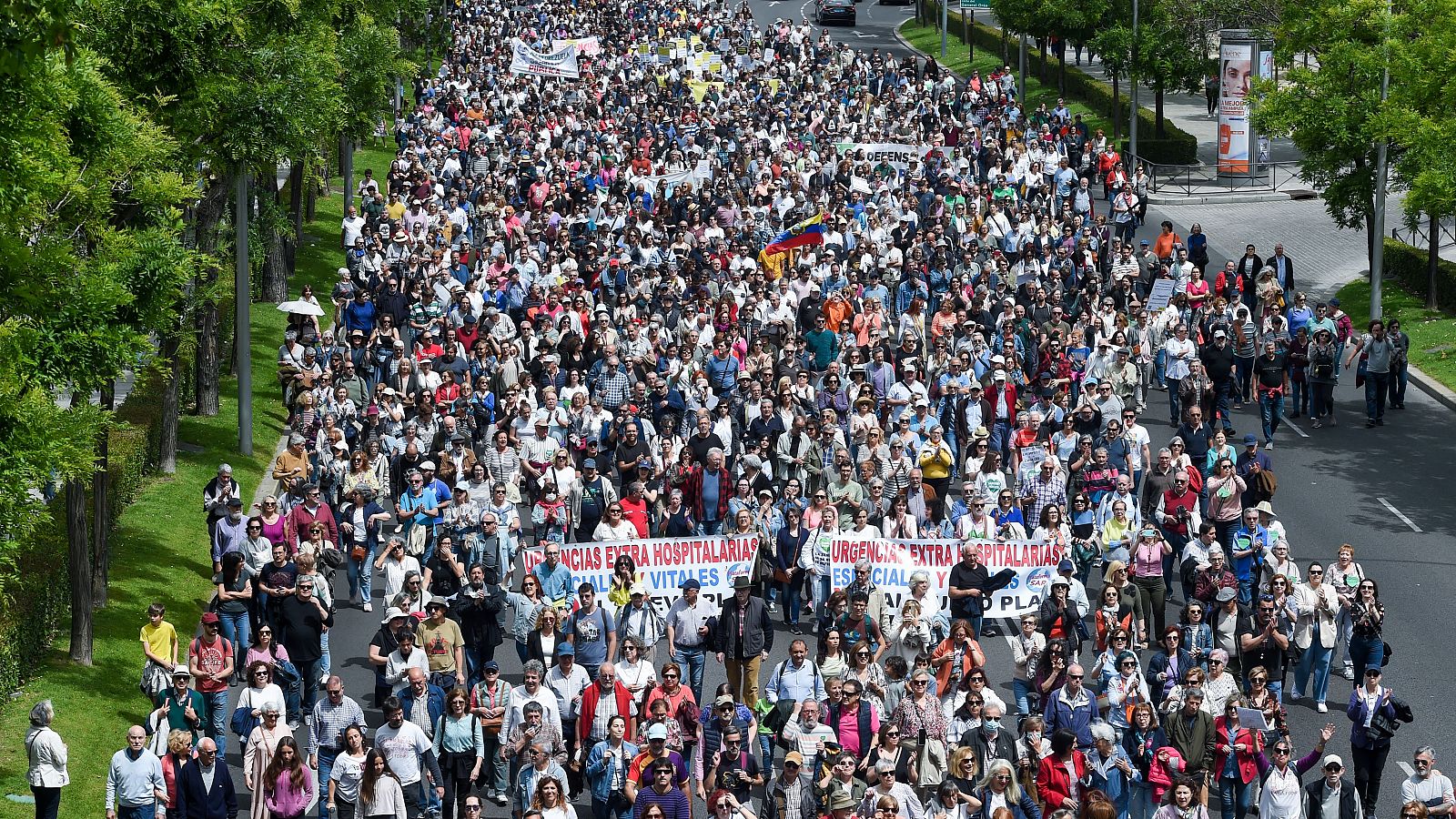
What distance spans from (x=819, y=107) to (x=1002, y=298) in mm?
20895

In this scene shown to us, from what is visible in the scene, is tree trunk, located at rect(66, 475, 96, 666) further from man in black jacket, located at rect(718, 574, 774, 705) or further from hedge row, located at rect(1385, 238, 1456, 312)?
hedge row, located at rect(1385, 238, 1456, 312)

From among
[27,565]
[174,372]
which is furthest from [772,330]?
[27,565]

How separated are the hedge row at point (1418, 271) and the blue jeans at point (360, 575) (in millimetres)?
23292

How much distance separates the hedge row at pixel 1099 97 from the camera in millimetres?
52656

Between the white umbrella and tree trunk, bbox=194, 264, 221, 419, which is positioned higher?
the white umbrella

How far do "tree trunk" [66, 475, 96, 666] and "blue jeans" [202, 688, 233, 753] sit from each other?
3.20m

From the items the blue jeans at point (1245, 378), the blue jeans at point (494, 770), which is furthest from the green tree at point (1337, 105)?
the blue jeans at point (494, 770)

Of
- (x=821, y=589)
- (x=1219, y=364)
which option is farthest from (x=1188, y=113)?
(x=821, y=589)

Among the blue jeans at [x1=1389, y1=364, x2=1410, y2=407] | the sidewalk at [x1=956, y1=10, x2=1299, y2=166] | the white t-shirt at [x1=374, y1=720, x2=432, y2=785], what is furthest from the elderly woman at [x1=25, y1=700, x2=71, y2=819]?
the sidewalk at [x1=956, y1=10, x2=1299, y2=166]

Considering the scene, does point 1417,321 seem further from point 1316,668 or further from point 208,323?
point 208,323

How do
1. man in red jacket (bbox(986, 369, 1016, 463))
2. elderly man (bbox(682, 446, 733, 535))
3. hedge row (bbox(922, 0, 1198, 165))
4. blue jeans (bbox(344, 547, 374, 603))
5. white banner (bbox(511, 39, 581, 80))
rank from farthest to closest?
white banner (bbox(511, 39, 581, 80)), hedge row (bbox(922, 0, 1198, 165)), man in red jacket (bbox(986, 369, 1016, 463)), elderly man (bbox(682, 446, 733, 535)), blue jeans (bbox(344, 547, 374, 603))

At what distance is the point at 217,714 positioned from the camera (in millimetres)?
17797

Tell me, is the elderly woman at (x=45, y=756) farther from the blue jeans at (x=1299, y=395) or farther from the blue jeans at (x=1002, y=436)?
the blue jeans at (x=1299, y=395)

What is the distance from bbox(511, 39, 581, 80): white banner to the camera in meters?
54.6
